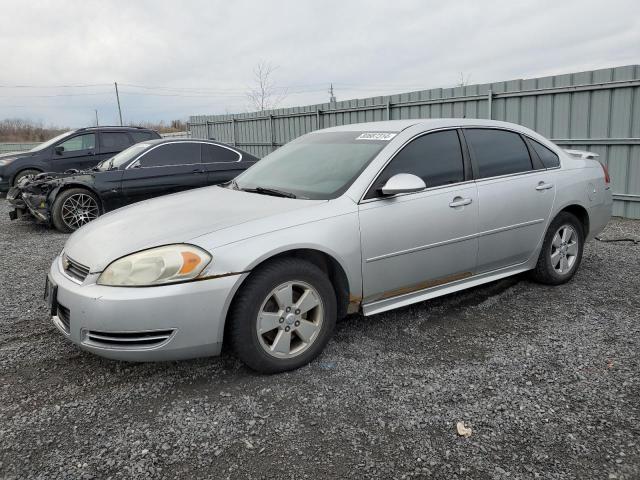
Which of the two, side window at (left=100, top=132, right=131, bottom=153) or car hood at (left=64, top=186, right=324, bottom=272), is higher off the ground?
side window at (left=100, top=132, right=131, bottom=153)

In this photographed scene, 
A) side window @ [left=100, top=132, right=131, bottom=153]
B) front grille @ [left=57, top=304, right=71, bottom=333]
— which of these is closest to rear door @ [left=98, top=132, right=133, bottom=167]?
side window @ [left=100, top=132, right=131, bottom=153]

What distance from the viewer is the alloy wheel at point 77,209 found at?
7.91 m

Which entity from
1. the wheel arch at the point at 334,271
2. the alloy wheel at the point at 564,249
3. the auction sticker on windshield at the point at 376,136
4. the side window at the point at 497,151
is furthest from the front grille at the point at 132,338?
the alloy wheel at the point at 564,249

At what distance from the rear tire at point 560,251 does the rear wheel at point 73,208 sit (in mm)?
6520

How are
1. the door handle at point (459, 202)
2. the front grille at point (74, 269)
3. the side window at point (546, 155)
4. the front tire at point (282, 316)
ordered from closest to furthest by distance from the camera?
the front tire at point (282, 316), the front grille at point (74, 269), the door handle at point (459, 202), the side window at point (546, 155)

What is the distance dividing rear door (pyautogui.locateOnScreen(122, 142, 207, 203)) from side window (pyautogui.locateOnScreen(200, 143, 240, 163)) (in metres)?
0.12

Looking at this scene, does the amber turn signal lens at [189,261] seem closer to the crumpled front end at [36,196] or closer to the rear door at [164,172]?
the rear door at [164,172]

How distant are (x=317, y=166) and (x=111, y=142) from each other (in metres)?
9.08

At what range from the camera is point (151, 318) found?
2.68 meters

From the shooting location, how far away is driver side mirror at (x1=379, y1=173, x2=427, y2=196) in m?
3.29

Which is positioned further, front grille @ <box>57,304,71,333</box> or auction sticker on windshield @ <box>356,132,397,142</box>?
auction sticker on windshield @ <box>356,132,397,142</box>

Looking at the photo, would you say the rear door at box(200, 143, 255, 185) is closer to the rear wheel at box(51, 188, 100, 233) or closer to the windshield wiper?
the rear wheel at box(51, 188, 100, 233)

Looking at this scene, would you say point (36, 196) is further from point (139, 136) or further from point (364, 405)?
point (364, 405)

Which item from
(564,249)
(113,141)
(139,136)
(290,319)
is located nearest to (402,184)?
(290,319)
